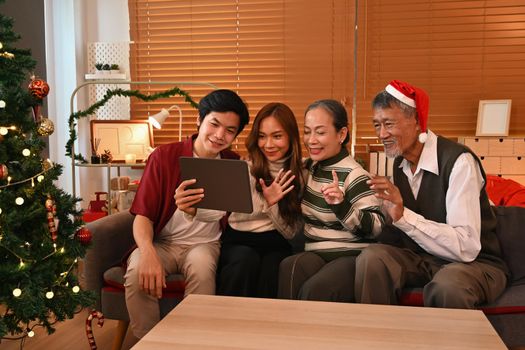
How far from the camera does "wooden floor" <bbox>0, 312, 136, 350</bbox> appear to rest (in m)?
2.28

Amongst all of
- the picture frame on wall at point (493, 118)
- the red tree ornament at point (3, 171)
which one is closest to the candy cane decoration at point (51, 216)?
the red tree ornament at point (3, 171)

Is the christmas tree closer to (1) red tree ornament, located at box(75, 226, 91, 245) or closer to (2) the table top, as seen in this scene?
(1) red tree ornament, located at box(75, 226, 91, 245)

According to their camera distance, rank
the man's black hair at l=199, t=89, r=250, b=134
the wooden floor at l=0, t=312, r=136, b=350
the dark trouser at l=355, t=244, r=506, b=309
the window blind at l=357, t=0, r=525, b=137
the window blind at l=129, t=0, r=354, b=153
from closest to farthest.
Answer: the dark trouser at l=355, t=244, r=506, b=309
the man's black hair at l=199, t=89, r=250, b=134
the wooden floor at l=0, t=312, r=136, b=350
the window blind at l=357, t=0, r=525, b=137
the window blind at l=129, t=0, r=354, b=153

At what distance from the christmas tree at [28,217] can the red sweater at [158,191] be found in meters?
0.25

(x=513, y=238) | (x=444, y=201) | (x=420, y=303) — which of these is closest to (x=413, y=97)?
(x=444, y=201)

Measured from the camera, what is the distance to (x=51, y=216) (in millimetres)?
1890

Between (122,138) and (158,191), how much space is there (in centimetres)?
168

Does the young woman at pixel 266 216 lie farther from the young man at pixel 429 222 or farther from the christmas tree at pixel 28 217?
the christmas tree at pixel 28 217

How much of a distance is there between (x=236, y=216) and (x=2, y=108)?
0.95 metres

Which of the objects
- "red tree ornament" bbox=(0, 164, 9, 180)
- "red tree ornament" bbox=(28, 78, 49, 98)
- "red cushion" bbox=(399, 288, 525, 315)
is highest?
"red tree ornament" bbox=(28, 78, 49, 98)

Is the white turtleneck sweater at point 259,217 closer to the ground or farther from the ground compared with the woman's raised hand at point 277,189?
closer to the ground

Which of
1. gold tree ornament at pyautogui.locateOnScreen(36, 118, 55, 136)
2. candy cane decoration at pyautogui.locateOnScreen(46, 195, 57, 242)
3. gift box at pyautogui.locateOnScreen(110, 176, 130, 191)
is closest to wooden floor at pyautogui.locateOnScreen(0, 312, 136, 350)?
candy cane decoration at pyautogui.locateOnScreen(46, 195, 57, 242)

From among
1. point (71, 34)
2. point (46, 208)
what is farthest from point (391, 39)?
point (46, 208)

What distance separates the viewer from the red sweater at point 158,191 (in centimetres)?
198
